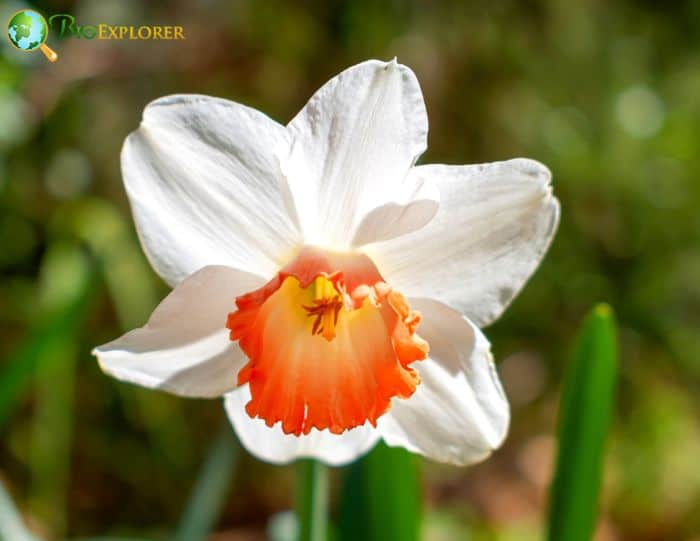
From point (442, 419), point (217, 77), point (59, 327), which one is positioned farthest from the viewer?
point (217, 77)

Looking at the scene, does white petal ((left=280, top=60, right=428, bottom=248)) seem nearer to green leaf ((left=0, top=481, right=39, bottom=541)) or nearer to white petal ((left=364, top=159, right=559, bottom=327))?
white petal ((left=364, top=159, right=559, bottom=327))

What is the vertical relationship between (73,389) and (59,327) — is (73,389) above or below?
below

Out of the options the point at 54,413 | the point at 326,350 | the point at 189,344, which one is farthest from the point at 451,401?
the point at 54,413

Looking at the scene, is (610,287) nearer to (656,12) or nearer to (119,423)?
(656,12)

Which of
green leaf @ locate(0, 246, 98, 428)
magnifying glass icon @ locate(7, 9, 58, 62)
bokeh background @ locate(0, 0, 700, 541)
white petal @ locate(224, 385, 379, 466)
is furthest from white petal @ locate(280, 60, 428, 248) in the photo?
bokeh background @ locate(0, 0, 700, 541)

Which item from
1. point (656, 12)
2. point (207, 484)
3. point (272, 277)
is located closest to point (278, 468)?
point (207, 484)
